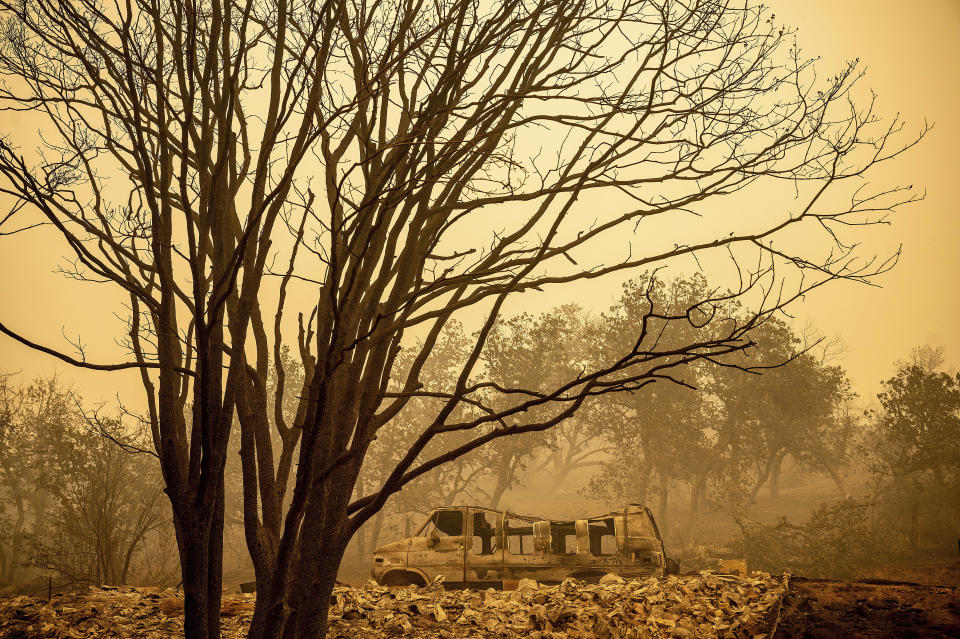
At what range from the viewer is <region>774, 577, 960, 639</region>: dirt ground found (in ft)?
20.1

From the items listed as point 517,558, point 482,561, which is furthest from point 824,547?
point 482,561

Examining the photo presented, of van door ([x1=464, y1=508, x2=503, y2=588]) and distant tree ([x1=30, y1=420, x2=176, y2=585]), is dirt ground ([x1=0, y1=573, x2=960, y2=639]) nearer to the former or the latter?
distant tree ([x1=30, y1=420, x2=176, y2=585])

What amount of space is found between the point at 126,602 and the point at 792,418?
2782 centimetres

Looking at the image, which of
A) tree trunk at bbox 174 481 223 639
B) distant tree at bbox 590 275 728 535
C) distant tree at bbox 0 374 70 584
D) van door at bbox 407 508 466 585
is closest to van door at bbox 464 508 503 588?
van door at bbox 407 508 466 585

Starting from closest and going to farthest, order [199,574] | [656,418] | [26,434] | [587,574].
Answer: [199,574]
[587,574]
[656,418]
[26,434]

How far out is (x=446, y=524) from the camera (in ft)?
46.1

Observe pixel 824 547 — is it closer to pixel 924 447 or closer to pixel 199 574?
pixel 924 447

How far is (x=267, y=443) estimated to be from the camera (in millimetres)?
3422

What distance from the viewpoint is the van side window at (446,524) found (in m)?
13.5

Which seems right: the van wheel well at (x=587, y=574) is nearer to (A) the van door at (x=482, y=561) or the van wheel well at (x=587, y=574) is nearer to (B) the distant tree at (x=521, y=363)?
(A) the van door at (x=482, y=561)

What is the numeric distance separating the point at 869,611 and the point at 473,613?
433 cm

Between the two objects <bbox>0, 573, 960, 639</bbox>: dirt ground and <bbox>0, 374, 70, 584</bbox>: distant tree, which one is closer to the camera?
<bbox>0, 573, 960, 639</bbox>: dirt ground

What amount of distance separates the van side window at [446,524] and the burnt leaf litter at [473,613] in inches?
205

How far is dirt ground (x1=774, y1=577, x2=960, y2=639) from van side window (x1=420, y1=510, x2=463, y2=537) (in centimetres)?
741
